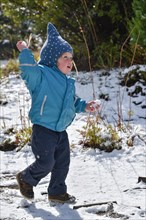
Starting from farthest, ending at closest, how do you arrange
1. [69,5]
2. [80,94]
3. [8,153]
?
1. [69,5]
2. [80,94]
3. [8,153]

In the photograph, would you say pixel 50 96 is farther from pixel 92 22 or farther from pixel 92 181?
pixel 92 22

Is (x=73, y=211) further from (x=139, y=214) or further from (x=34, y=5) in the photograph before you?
(x=34, y=5)

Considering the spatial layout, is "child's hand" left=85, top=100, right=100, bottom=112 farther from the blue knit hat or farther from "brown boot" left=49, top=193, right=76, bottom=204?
"brown boot" left=49, top=193, right=76, bottom=204

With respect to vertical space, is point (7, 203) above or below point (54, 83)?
below

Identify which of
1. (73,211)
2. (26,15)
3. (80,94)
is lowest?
(73,211)

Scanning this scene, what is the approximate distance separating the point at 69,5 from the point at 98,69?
4.02ft

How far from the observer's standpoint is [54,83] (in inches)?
139

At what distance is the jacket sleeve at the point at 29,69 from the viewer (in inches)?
132

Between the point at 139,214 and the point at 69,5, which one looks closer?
the point at 139,214

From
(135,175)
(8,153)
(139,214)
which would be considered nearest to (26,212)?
(139,214)

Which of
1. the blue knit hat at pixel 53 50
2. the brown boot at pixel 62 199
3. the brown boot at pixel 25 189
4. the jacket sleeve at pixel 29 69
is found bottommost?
the brown boot at pixel 62 199

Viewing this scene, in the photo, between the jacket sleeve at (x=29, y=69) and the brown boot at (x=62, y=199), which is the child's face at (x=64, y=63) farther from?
the brown boot at (x=62, y=199)

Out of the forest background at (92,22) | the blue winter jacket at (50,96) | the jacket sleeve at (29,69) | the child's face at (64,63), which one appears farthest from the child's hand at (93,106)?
the forest background at (92,22)

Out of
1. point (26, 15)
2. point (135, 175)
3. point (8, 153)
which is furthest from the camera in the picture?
point (26, 15)
